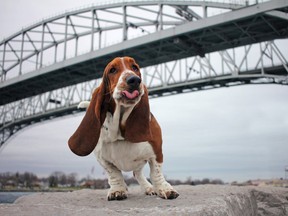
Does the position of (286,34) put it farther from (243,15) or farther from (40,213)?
(40,213)

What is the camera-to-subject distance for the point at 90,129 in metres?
2.47

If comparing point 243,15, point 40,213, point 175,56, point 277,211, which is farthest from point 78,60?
point 40,213

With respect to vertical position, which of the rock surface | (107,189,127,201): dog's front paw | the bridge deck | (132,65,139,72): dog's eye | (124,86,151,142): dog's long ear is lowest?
the rock surface

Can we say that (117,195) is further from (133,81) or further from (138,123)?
(133,81)

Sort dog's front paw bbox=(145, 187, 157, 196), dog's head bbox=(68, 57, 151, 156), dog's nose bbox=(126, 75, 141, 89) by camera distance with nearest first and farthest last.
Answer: dog's nose bbox=(126, 75, 141, 89), dog's head bbox=(68, 57, 151, 156), dog's front paw bbox=(145, 187, 157, 196)

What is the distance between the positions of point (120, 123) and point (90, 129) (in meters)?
0.23

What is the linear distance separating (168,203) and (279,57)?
14.4 meters

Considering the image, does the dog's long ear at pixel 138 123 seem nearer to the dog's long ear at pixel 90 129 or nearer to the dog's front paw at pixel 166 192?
the dog's long ear at pixel 90 129

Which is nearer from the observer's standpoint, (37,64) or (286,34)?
(286,34)

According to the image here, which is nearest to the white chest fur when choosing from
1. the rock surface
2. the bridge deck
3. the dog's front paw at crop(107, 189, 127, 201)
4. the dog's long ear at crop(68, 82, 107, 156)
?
the dog's long ear at crop(68, 82, 107, 156)

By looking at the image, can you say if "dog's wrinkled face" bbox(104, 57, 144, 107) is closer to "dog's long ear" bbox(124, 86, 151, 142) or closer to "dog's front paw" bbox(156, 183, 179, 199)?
"dog's long ear" bbox(124, 86, 151, 142)

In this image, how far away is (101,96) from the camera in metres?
2.51

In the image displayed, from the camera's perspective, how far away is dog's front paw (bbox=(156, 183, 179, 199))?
8.92ft

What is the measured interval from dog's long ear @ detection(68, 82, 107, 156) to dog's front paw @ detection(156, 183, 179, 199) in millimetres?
742
